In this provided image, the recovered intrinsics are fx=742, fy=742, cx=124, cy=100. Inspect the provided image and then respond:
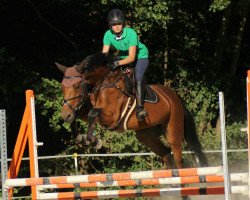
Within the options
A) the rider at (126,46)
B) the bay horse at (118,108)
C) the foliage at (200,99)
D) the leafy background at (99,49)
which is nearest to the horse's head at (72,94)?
the bay horse at (118,108)

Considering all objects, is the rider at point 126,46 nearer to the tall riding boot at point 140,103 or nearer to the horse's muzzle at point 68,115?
the tall riding boot at point 140,103

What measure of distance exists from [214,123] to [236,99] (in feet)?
2.15

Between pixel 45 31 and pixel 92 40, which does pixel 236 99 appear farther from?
pixel 45 31

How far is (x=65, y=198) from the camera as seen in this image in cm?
766

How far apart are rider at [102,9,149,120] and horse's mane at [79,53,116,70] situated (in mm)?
81

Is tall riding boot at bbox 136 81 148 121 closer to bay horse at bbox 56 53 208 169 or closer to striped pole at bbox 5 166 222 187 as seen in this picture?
bay horse at bbox 56 53 208 169

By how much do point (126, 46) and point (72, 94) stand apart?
93cm

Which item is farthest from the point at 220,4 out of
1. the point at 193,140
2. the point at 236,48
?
the point at 193,140

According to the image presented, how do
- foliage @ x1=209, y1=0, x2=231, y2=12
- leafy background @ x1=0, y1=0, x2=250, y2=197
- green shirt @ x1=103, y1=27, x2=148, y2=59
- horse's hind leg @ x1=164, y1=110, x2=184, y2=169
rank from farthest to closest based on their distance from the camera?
1. leafy background @ x1=0, y1=0, x2=250, y2=197
2. foliage @ x1=209, y1=0, x2=231, y2=12
3. horse's hind leg @ x1=164, y1=110, x2=184, y2=169
4. green shirt @ x1=103, y1=27, x2=148, y2=59

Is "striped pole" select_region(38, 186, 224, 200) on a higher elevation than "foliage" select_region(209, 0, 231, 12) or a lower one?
lower

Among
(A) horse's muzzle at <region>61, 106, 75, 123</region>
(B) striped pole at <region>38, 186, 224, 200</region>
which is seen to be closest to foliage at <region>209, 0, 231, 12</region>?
(A) horse's muzzle at <region>61, 106, 75, 123</region>

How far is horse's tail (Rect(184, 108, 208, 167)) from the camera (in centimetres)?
905

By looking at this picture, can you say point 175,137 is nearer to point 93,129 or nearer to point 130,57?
point 130,57

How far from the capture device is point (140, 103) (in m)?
8.45
